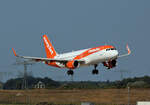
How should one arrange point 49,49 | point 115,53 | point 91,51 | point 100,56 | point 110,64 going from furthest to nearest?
point 49,49
point 91,51
point 110,64
point 100,56
point 115,53

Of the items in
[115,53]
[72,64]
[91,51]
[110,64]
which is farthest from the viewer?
[72,64]

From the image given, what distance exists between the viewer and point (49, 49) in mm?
108250

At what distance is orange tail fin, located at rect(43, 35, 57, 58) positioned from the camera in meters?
105

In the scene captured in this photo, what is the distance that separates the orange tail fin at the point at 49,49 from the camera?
105438 millimetres

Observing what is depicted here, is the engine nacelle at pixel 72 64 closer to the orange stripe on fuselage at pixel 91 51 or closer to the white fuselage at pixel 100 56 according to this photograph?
the orange stripe on fuselage at pixel 91 51

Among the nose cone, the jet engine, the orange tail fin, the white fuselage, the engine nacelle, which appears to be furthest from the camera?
the orange tail fin

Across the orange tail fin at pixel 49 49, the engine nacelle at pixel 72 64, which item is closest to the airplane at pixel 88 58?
the engine nacelle at pixel 72 64

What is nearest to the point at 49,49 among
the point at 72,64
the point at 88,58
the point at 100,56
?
the point at 72,64

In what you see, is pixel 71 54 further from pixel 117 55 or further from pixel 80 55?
pixel 117 55

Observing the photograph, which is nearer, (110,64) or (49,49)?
(110,64)

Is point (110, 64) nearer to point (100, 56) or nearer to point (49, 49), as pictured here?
point (100, 56)

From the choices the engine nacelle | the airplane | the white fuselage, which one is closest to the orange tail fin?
the airplane

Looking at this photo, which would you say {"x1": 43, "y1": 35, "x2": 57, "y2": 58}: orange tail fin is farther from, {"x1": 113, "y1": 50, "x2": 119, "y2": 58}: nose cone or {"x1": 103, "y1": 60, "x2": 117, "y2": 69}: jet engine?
{"x1": 113, "y1": 50, "x2": 119, "y2": 58}: nose cone

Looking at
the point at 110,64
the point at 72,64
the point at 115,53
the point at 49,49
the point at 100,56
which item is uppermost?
the point at 49,49
